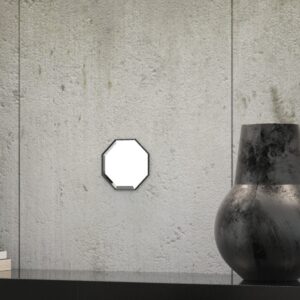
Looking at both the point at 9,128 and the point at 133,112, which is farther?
the point at 9,128

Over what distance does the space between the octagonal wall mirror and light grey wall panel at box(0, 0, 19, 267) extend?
381mm

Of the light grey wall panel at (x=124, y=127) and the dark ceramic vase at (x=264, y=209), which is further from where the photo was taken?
the light grey wall panel at (x=124, y=127)

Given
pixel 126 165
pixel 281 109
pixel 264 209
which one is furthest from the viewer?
pixel 126 165

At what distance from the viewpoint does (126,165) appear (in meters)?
2.96

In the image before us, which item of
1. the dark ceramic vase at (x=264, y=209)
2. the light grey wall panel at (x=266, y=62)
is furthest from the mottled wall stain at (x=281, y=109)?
the dark ceramic vase at (x=264, y=209)

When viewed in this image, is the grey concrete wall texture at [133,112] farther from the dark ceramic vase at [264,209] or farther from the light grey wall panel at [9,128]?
the dark ceramic vase at [264,209]

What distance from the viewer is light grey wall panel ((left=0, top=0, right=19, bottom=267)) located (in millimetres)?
3076

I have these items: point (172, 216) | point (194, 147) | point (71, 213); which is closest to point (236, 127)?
point (194, 147)

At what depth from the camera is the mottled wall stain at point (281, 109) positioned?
9.30 ft

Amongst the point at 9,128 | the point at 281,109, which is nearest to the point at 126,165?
the point at 9,128

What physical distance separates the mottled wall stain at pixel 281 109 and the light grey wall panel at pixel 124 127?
167 millimetres

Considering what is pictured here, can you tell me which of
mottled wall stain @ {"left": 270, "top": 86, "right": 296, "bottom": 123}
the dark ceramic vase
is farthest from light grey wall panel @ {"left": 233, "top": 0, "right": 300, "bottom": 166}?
the dark ceramic vase

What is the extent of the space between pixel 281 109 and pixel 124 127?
0.58 m

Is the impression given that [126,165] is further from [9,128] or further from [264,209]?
[264,209]
